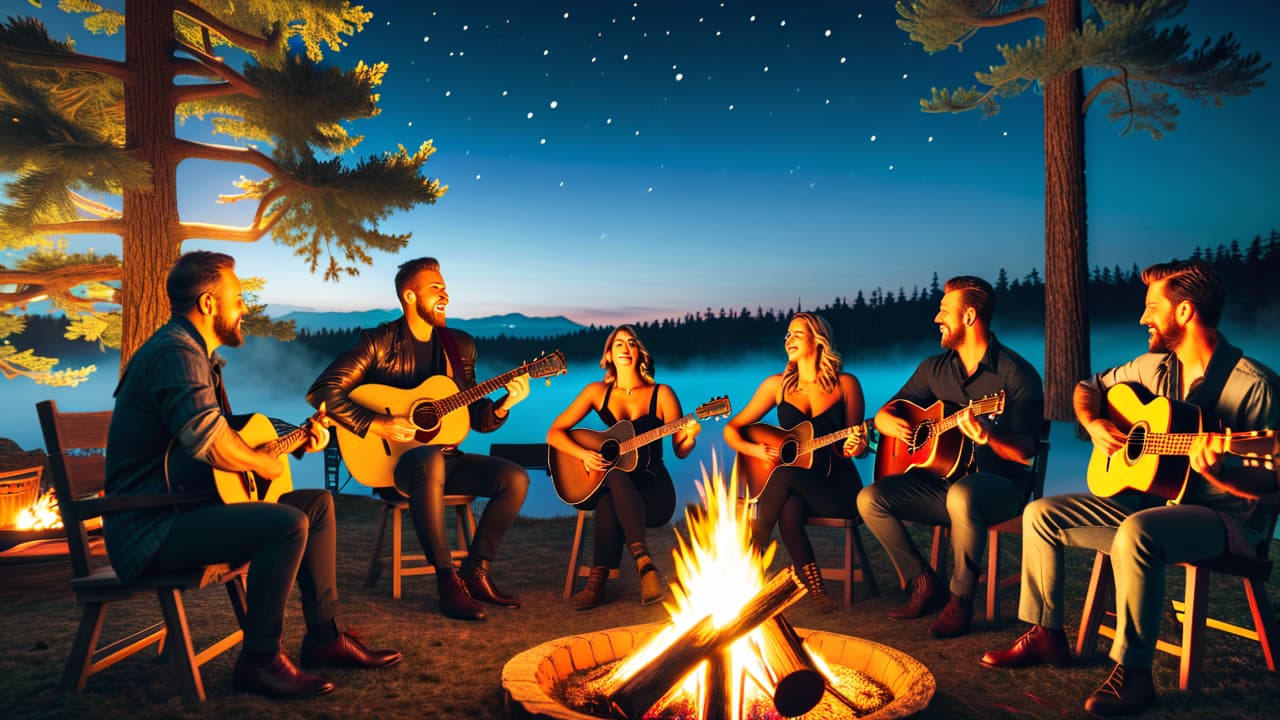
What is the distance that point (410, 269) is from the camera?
5.23 meters

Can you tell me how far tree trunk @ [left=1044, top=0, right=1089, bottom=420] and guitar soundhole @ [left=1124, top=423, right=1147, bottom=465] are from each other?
461cm

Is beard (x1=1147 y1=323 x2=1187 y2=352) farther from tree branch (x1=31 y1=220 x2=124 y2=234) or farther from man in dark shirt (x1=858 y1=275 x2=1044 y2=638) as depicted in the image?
tree branch (x1=31 y1=220 x2=124 y2=234)

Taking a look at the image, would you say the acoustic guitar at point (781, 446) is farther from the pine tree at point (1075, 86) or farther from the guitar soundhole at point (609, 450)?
the pine tree at point (1075, 86)

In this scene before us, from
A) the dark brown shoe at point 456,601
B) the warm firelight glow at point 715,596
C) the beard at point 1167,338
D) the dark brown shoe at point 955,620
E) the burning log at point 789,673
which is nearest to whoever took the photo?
the burning log at point 789,673

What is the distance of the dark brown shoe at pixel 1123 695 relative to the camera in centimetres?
308

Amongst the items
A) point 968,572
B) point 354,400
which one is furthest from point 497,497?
point 968,572

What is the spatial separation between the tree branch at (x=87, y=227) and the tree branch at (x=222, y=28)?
2143 mm

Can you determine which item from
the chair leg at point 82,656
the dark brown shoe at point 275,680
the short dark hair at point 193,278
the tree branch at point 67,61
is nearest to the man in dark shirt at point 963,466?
the dark brown shoe at point 275,680

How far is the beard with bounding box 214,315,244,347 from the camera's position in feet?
11.1

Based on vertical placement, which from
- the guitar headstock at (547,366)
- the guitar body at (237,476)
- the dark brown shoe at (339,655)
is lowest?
the dark brown shoe at (339,655)

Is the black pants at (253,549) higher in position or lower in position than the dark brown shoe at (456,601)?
higher

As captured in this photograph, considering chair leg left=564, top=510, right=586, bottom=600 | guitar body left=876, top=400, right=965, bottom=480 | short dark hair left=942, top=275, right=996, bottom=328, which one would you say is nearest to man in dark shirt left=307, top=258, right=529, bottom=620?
chair leg left=564, top=510, right=586, bottom=600

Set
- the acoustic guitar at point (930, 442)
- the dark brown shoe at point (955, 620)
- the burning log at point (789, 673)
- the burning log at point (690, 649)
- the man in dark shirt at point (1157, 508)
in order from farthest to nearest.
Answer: the acoustic guitar at point (930, 442)
the dark brown shoe at point (955, 620)
the man in dark shirt at point (1157, 508)
the burning log at point (789, 673)
the burning log at point (690, 649)

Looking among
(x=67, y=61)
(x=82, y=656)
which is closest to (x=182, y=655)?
(x=82, y=656)
